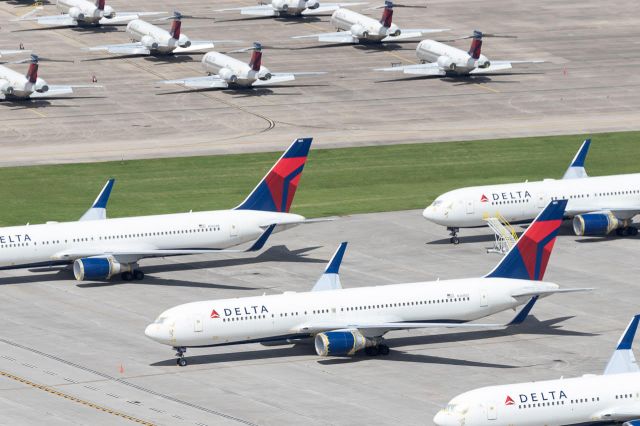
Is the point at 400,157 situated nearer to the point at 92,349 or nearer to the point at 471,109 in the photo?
the point at 471,109

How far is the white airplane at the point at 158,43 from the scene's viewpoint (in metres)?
185

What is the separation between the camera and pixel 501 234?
119m

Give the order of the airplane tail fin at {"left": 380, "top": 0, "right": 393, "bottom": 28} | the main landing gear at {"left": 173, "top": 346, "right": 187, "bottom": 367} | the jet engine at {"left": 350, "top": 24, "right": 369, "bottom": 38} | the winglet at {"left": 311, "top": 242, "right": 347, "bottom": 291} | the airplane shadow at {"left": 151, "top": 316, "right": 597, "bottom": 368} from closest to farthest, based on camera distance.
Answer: the main landing gear at {"left": 173, "top": 346, "right": 187, "bottom": 367} < the airplane shadow at {"left": 151, "top": 316, "right": 597, "bottom": 368} < the winglet at {"left": 311, "top": 242, "right": 347, "bottom": 291} < the airplane tail fin at {"left": 380, "top": 0, "right": 393, "bottom": 28} < the jet engine at {"left": 350, "top": 24, "right": 369, "bottom": 38}

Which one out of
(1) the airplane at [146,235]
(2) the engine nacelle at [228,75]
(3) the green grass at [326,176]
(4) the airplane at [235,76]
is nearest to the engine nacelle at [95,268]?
(1) the airplane at [146,235]

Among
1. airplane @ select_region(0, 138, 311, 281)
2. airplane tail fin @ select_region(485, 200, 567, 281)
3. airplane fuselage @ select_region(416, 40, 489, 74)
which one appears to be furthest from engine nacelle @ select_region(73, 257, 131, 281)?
airplane fuselage @ select_region(416, 40, 489, 74)

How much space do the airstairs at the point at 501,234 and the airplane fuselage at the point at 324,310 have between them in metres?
21.9

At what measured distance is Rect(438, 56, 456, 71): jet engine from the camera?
177 meters

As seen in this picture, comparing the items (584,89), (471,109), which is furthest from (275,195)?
(584,89)

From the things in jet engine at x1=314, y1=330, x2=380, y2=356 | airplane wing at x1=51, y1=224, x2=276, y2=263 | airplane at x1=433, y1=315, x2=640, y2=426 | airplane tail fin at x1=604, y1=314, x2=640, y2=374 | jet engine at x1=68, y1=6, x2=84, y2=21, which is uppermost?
airplane tail fin at x1=604, y1=314, x2=640, y2=374

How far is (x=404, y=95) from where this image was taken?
172875 mm

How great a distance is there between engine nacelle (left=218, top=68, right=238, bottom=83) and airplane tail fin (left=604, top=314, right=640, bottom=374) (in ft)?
313

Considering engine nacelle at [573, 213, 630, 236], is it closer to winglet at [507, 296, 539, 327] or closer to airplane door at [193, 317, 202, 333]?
winglet at [507, 296, 539, 327]

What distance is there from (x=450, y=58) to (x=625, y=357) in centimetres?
9882

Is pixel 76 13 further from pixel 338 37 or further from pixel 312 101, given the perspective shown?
pixel 312 101
